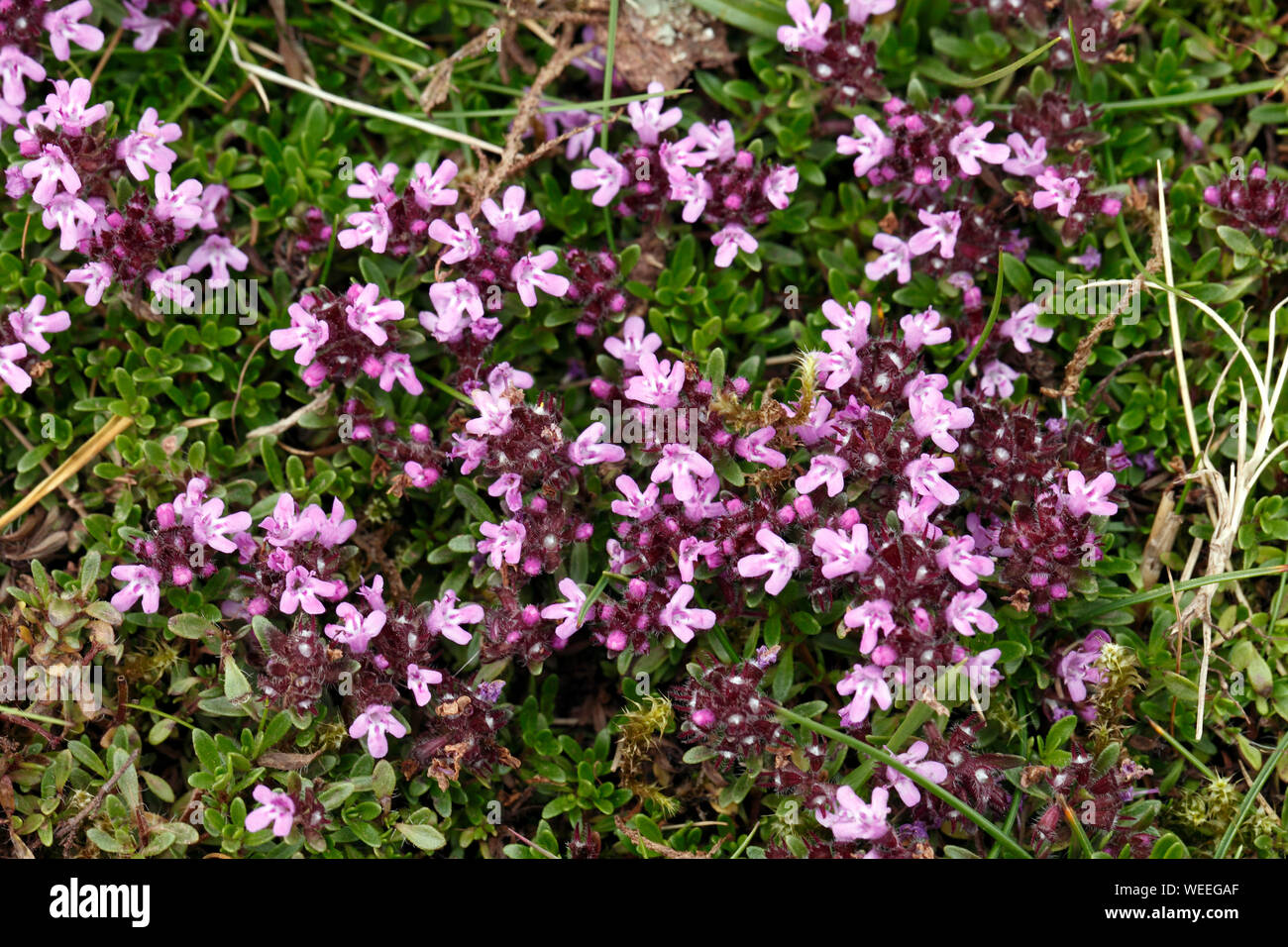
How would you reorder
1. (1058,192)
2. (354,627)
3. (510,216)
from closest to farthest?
1. (354,627)
2. (510,216)
3. (1058,192)

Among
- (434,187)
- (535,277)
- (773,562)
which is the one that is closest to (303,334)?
(434,187)

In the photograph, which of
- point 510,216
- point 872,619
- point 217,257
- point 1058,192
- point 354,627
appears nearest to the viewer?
point 872,619

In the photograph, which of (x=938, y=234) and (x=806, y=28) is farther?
(x=806, y=28)

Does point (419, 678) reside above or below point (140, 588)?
below

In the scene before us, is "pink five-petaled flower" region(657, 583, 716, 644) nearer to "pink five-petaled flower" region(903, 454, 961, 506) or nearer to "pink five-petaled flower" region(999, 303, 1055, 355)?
"pink five-petaled flower" region(903, 454, 961, 506)

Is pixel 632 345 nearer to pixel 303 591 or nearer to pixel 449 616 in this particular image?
pixel 449 616
